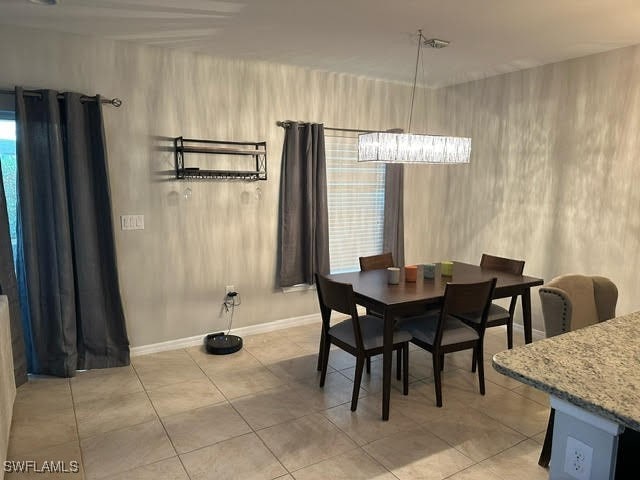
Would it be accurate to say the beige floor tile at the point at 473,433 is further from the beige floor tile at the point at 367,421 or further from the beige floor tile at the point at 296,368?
the beige floor tile at the point at 296,368

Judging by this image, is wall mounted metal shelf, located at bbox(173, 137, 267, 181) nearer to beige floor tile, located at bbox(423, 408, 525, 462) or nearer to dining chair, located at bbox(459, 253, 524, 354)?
dining chair, located at bbox(459, 253, 524, 354)

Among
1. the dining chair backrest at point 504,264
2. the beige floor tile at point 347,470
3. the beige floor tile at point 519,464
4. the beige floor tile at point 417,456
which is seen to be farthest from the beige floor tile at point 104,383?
the dining chair backrest at point 504,264

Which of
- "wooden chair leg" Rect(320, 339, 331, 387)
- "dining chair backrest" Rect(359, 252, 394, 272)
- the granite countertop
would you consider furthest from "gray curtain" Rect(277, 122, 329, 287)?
the granite countertop

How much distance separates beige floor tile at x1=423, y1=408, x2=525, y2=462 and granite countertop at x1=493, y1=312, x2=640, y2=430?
4.05ft

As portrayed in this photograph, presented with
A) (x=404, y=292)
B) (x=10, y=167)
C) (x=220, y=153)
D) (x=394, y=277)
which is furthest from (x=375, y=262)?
(x=10, y=167)

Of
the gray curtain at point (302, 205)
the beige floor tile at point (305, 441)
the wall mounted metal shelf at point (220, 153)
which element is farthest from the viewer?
the gray curtain at point (302, 205)

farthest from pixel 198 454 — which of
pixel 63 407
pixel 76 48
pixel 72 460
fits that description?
pixel 76 48

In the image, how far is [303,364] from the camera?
3.52 meters

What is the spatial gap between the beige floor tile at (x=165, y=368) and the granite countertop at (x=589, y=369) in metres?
2.63

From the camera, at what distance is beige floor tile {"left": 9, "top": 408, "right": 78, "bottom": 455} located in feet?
7.94

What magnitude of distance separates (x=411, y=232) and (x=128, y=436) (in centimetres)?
357

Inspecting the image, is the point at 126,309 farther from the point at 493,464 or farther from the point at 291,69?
the point at 493,464

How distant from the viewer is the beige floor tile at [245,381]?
3.07 meters

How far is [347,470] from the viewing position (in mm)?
2227
